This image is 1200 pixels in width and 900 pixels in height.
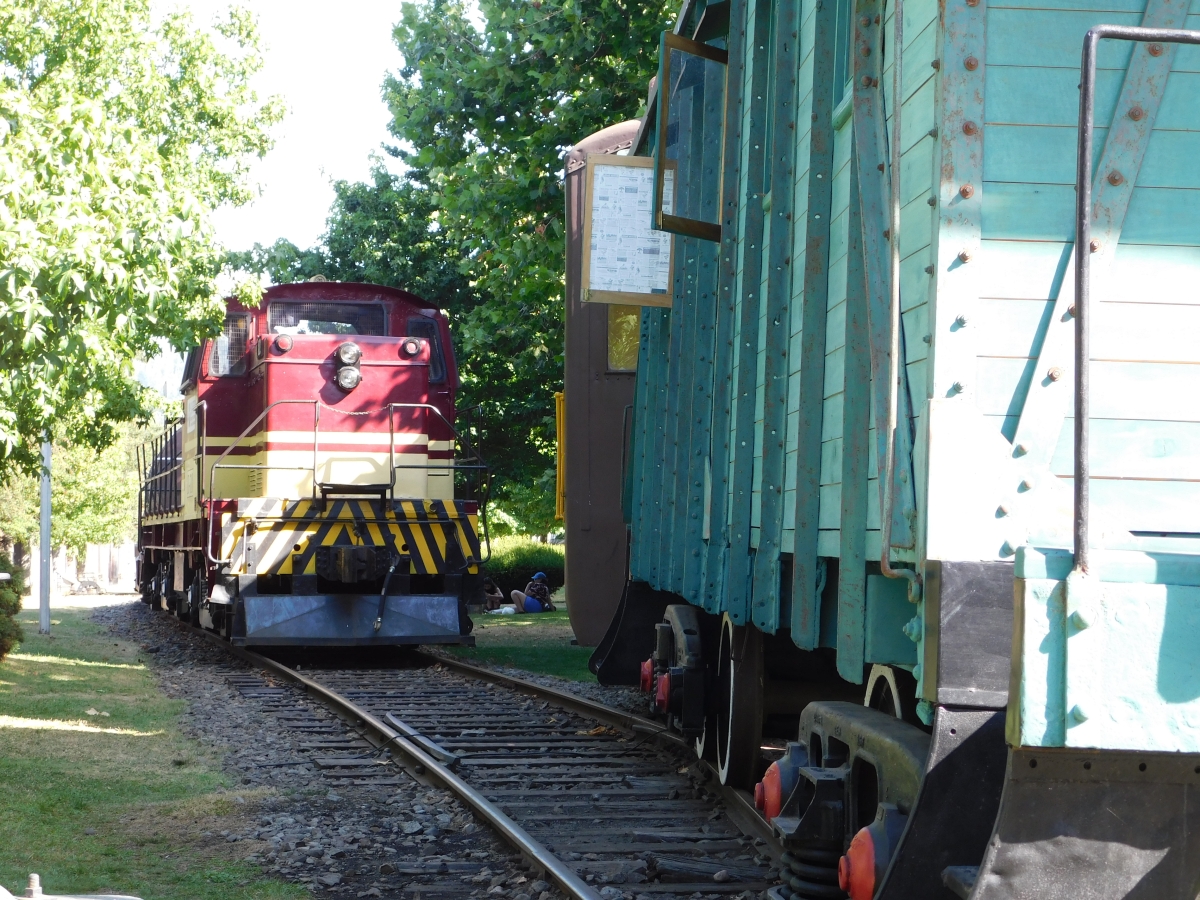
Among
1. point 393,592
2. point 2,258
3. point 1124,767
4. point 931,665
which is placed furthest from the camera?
point 393,592

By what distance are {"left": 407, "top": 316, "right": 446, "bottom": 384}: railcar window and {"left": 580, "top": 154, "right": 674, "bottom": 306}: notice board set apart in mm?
→ 5886

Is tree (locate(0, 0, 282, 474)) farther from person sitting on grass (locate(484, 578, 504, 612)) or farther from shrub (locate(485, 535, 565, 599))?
shrub (locate(485, 535, 565, 599))

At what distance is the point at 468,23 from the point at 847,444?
48.1 feet

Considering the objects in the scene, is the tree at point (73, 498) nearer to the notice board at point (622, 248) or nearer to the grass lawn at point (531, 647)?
the grass lawn at point (531, 647)

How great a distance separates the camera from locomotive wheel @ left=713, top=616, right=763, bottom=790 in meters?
5.98

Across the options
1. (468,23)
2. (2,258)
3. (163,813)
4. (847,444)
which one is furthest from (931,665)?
(468,23)

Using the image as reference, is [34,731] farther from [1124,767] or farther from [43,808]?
[1124,767]

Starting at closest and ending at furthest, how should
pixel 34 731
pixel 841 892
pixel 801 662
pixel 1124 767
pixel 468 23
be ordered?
pixel 1124 767
pixel 841 892
pixel 801 662
pixel 34 731
pixel 468 23

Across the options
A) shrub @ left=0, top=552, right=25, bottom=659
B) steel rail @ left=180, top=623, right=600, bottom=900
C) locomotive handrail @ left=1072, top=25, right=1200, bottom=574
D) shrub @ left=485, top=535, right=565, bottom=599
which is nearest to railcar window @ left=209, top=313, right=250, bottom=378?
shrub @ left=0, top=552, right=25, bottom=659

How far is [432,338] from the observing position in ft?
46.6

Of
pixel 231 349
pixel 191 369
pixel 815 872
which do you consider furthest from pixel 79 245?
pixel 191 369

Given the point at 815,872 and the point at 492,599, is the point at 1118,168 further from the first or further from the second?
the point at 492,599

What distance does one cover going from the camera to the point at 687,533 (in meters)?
6.39

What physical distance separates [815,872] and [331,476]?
1010 centimetres
